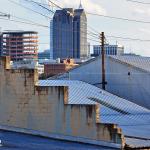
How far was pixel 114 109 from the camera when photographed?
147ft

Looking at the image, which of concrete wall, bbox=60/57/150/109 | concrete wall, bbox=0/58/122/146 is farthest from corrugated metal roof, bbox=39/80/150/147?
concrete wall, bbox=60/57/150/109

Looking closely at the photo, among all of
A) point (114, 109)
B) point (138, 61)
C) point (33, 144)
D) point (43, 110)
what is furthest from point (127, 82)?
point (33, 144)

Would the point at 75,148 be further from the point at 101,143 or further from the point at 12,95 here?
the point at 12,95

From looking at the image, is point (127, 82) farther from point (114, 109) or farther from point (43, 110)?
point (43, 110)

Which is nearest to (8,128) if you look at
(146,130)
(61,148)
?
(61,148)

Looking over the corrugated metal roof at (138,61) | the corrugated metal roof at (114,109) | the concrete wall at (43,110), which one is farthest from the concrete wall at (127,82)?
the concrete wall at (43,110)

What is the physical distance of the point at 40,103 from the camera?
37.8m

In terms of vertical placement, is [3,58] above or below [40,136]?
above

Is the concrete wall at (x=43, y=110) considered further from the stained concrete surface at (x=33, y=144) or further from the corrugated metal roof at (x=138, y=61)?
the corrugated metal roof at (x=138, y=61)

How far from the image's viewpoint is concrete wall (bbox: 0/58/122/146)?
35.3 meters

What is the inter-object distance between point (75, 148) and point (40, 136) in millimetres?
3917

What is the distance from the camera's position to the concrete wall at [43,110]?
3534 cm

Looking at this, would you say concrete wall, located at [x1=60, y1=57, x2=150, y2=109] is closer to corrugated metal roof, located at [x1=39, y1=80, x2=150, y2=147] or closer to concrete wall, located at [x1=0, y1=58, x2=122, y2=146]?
corrugated metal roof, located at [x1=39, y1=80, x2=150, y2=147]

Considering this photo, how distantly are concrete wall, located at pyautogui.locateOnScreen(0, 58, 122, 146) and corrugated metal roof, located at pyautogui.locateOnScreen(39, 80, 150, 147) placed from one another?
338cm
